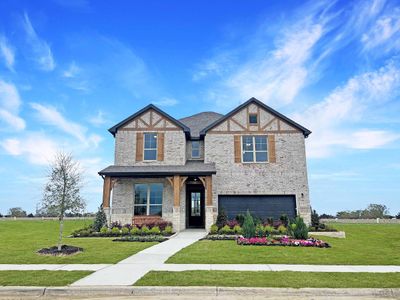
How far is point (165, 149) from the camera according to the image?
2036 centimetres

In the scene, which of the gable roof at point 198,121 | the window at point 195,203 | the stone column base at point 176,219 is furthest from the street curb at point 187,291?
the gable roof at point 198,121

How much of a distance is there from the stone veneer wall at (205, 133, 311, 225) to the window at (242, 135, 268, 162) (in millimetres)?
474

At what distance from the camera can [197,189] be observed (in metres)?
21.2

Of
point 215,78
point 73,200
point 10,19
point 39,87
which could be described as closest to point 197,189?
point 215,78

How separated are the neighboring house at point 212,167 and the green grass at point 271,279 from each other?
37.0 feet

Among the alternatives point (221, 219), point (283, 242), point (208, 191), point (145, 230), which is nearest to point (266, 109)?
point (208, 191)

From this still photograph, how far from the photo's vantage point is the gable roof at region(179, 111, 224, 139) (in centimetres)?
2256

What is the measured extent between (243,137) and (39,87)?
13.4 meters

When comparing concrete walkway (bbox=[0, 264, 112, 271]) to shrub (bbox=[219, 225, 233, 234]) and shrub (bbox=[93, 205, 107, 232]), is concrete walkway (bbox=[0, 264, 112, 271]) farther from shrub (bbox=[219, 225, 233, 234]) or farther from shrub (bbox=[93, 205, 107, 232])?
shrub (bbox=[219, 225, 233, 234])

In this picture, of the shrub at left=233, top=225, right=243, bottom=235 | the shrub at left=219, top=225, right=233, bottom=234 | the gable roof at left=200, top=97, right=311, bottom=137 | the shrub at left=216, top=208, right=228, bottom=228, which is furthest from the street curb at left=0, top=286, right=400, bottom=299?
the gable roof at left=200, top=97, right=311, bottom=137

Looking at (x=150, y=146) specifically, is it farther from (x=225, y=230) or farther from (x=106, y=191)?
(x=225, y=230)

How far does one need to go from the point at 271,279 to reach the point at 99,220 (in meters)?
13.3

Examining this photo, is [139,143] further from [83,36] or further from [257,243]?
[257,243]

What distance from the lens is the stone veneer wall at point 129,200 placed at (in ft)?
62.6
